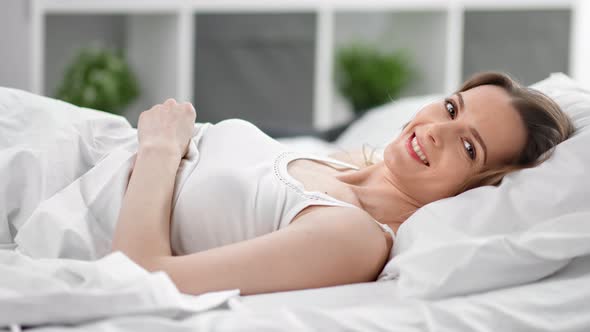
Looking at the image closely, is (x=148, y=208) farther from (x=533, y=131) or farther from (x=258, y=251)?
(x=533, y=131)

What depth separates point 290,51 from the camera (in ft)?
13.9

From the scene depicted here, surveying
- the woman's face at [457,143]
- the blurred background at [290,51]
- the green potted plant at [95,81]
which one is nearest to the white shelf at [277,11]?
the blurred background at [290,51]

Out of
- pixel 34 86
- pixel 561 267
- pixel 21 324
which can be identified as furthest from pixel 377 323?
pixel 34 86

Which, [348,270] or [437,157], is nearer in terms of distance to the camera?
[348,270]

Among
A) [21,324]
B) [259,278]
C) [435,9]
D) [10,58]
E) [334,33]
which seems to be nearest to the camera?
[21,324]

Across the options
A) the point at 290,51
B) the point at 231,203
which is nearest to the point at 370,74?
the point at 290,51

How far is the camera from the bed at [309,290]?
1.06m

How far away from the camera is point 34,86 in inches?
149

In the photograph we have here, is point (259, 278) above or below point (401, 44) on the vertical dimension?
below

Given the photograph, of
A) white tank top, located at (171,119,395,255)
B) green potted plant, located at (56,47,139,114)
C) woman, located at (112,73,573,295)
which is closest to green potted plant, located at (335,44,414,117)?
green potted plant, located at (56,47,139,114)

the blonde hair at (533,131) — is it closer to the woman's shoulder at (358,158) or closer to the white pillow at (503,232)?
the white pillow at (503,232)

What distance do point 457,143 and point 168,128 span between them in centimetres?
55

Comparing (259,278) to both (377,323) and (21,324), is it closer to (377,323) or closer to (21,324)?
(377,323)

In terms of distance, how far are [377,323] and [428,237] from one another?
0.24 metres
